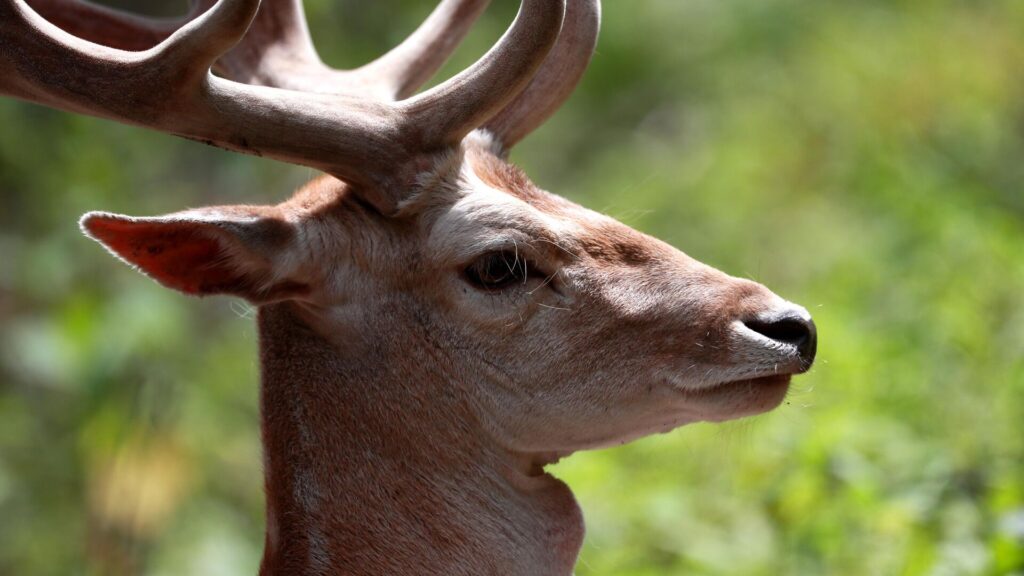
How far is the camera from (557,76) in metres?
4.05

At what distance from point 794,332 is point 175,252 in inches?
58.0

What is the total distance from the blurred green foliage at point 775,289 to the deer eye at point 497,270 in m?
0.77

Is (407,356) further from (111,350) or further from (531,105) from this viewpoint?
(111,350)

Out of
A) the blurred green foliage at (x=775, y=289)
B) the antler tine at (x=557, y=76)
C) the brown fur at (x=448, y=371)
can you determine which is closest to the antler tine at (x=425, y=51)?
the antler tine at (x=557, y=76)

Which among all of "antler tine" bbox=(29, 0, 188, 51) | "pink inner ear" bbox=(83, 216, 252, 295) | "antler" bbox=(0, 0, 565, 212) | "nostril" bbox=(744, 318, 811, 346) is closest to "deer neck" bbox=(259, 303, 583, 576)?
"pink inner ear" bbox=(83, 216, 252, 295)

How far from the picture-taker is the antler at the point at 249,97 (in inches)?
121

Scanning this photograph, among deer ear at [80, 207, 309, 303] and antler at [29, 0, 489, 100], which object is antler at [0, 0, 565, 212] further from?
antler at [29, 0, 489, 100]

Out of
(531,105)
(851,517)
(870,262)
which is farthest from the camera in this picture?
(870,262)

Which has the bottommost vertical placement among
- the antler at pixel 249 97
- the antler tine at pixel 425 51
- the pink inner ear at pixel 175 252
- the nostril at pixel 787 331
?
the pink inner ear at pixel 175 252

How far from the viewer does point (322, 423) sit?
339cm

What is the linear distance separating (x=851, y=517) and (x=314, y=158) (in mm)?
2572

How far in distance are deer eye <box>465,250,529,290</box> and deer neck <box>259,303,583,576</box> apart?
0.21 metres

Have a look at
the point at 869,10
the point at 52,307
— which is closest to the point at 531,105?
the point at 52,307

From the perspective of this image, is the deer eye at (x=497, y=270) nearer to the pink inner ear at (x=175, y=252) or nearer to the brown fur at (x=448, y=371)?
the brown fur at (x=448, y=371)
